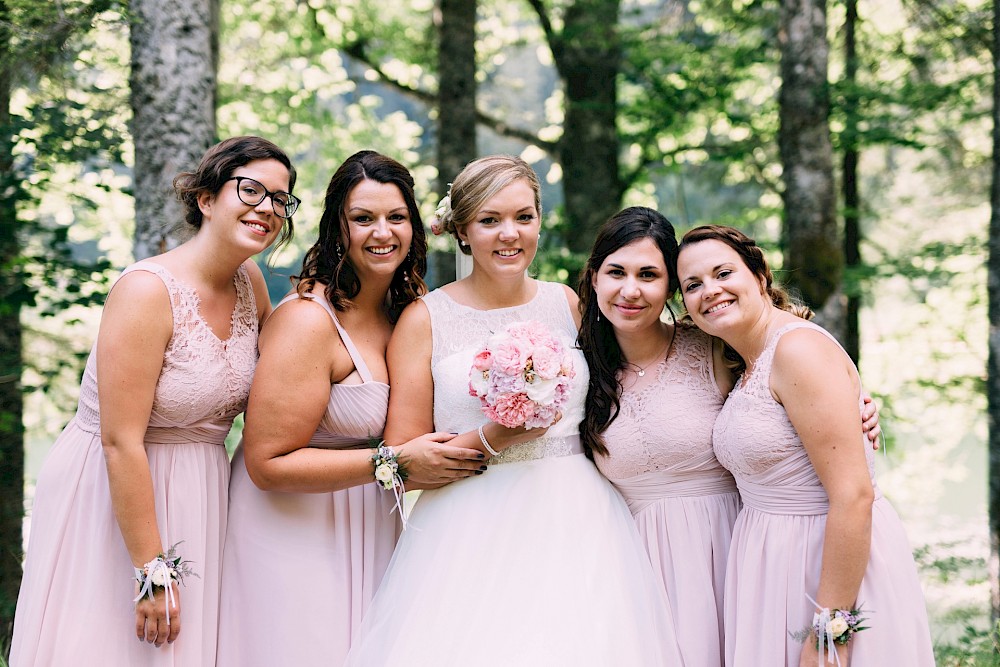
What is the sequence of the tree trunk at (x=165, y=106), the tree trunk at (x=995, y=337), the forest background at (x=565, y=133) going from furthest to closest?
the tree trunk at (x=995, y=337)
the forest background at (x=565, y=133)
the tree trunk at (x=165, y=106)

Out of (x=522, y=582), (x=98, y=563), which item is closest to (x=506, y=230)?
(x=522, y=582)

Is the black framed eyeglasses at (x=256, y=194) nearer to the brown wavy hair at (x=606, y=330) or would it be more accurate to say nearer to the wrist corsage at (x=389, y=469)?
the wrist corsage at (x=389, y=469)

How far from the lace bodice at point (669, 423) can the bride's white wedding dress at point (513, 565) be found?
0.18m

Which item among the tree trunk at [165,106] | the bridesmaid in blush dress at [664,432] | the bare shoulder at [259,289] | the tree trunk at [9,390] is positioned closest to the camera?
the bridesmaid in blush dress at [664,432]

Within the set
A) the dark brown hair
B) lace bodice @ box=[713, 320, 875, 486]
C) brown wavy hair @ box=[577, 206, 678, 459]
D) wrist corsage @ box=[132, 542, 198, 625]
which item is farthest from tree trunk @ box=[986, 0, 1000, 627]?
wrist corsage @ box=[132, 542, 198, 625]

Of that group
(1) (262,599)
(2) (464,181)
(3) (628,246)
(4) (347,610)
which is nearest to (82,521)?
(1) (262,599)

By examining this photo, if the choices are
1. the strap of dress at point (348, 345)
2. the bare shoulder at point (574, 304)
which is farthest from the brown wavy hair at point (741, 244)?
the strap of dress at point (348, 345)

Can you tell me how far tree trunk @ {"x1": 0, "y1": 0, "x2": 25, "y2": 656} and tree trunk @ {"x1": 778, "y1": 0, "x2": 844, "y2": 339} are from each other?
5.78 m

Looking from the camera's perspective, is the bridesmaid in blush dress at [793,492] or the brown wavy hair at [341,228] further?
the brown wavy hair at [341,228]

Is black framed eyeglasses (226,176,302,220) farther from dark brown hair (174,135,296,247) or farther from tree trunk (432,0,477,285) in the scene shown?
tree trunk (432,0,477,285)

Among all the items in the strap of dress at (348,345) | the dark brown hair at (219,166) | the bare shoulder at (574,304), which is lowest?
the strap of dress at (348,345)

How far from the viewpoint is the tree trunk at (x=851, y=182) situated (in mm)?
8164

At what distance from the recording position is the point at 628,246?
3.44 meters

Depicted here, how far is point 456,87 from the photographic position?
888cm
